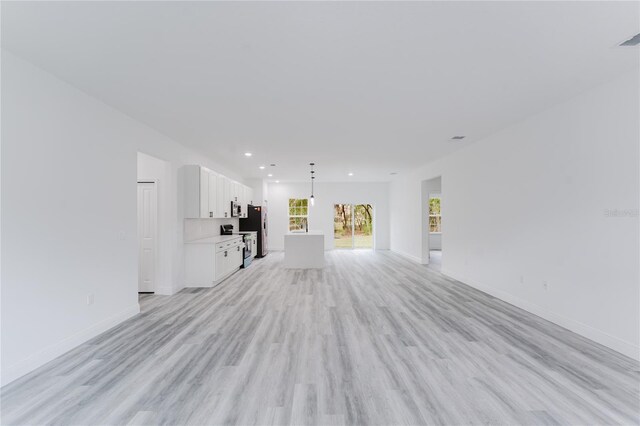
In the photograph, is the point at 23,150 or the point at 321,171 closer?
the point at 23,150

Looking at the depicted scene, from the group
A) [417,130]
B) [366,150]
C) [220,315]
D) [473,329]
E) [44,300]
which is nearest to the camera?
[44,300]

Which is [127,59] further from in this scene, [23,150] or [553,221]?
[553,221]

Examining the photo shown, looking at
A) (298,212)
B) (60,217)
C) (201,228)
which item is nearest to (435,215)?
(298,212)

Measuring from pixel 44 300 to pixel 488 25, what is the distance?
4481mm

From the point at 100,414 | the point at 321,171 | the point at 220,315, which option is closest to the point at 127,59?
the point at 100,414

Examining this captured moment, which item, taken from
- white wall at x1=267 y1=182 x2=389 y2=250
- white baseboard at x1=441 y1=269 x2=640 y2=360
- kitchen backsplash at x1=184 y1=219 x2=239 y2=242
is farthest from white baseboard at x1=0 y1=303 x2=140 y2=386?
white wall at x1=267 y1=182 x2=389 y2=250

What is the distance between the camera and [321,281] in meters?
5.76

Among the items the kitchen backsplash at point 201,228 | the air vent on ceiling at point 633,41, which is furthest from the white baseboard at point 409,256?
the air vent on ceiling at point 633,41

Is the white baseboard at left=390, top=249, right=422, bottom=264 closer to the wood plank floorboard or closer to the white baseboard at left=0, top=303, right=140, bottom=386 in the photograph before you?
the wood plank floorboard

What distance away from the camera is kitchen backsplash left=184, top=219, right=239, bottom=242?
5.37 meters

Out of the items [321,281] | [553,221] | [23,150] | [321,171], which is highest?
[321,171]

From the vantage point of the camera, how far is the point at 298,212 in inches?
426

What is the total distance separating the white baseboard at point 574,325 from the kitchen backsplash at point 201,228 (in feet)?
18.8

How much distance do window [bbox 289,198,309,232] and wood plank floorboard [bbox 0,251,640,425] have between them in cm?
681
